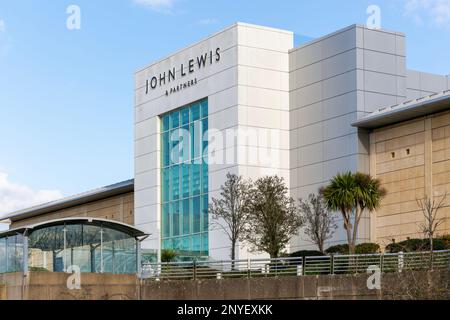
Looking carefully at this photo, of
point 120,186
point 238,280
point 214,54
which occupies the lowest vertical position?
point 238,280

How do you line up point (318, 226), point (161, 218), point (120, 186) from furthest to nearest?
point (120, 186)
point (161, 218)
point (318, 226)

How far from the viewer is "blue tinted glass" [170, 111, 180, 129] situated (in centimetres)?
7106

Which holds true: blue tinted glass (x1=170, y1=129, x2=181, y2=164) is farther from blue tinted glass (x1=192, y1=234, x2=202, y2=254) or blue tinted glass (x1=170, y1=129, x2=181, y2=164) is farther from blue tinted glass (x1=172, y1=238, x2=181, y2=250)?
blue tinted glass (x1=192, y1=234, x2=202, y2=254)

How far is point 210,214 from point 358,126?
12.6m

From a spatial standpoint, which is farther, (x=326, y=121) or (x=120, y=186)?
(x=120, y=186)

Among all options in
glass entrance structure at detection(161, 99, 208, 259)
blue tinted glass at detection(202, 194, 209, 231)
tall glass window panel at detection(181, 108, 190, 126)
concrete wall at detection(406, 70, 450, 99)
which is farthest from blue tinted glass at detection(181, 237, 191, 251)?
concrete wall at detection(406, 70, 450, 99)

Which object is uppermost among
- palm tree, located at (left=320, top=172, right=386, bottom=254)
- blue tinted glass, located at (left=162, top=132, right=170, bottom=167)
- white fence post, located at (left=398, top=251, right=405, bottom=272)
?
blue tinted glass, located at (left=162, top=132, right=170, bottom=167)

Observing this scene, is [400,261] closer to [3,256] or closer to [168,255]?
[3,256]

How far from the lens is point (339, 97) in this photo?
6100 centimetres

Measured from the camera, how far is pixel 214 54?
67062 mm

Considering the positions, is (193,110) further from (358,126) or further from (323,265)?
(323,265)

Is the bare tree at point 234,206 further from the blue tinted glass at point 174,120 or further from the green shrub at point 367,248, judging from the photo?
the blue tinted glass at point 174,120

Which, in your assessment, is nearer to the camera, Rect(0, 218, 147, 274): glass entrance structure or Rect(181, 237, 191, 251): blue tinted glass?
Rect(0, 218, 147, 274): glass entrance structure

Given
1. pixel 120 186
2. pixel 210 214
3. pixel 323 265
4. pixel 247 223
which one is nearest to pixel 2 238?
pixel 323 265
